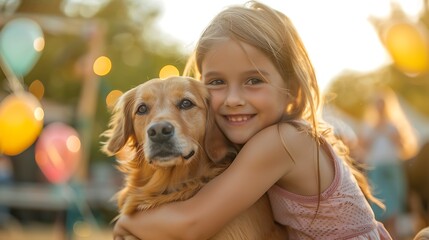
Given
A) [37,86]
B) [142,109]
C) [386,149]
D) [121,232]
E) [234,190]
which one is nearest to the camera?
[234,190]

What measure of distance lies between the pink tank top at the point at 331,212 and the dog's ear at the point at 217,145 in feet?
1.04

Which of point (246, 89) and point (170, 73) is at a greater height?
point (246, 89)

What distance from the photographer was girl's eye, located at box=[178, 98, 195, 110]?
3.40 metres

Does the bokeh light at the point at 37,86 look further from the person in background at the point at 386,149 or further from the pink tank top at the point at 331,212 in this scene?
the pink tank top at the point at 331,212

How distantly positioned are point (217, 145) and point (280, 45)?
60 centimetres

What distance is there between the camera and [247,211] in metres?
3.31

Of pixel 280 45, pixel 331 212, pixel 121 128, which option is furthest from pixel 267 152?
pixel 121 128

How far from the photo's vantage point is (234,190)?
2.98 meters

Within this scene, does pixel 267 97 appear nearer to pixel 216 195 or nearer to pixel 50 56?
pixel 216 195

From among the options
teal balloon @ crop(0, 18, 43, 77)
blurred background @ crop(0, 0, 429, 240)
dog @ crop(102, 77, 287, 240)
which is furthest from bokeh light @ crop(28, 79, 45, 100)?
dog @ crop(102, 77, 287, 240)

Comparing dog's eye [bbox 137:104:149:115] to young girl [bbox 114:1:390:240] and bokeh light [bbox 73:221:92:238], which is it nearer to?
young girl [bbox 114:1:390:240]

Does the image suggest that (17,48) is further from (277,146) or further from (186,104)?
(277,146)

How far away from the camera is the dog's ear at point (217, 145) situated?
3.39 m

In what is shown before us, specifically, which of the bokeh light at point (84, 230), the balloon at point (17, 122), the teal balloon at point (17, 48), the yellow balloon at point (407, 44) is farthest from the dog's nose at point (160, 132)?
the bokeh light at point (84, 230)
